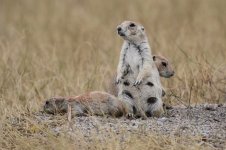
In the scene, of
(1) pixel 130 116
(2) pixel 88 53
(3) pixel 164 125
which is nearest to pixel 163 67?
(1) pixel 130 116

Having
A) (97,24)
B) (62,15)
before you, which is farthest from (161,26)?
(62,15)

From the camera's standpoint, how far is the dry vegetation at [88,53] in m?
6.93

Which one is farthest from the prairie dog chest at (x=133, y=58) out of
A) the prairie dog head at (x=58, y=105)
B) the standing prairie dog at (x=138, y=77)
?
the prairie dog head at (x=58, y=105)

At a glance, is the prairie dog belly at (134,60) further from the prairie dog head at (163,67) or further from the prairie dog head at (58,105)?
the prairie dog head at (58,105)

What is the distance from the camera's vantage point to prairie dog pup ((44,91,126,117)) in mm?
7547

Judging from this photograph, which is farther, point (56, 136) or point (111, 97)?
point (111, 97)

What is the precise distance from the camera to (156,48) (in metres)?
11.7

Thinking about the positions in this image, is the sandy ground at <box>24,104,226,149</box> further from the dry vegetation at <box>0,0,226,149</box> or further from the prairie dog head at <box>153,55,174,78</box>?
the prairie dog head at <box>153,55,174,78</box>

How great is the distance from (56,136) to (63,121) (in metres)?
0.41

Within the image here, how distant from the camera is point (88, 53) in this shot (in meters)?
11.6

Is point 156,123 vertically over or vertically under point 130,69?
under

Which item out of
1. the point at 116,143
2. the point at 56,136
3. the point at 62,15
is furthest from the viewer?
the point at 62,15

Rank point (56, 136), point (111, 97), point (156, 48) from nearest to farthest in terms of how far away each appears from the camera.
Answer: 1. point (56, 136)
2. point (111, 97)
3. point (156, 48)

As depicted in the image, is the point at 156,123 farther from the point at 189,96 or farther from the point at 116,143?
the point at 189,96
